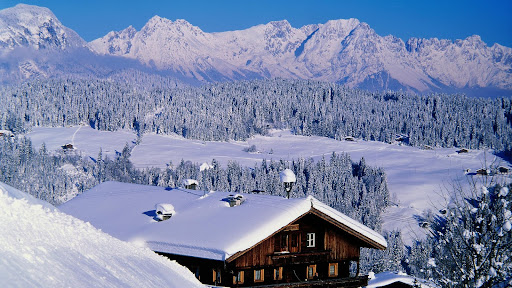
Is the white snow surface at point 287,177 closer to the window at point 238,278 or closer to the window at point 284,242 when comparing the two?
the window at point 284,242

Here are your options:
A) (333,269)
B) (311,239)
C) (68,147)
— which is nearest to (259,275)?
(311,239)

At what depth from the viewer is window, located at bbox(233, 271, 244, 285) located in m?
19.2

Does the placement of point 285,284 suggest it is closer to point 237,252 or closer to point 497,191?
point 237,252

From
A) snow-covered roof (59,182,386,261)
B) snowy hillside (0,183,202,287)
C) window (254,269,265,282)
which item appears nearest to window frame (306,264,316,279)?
window (254,269,265,282)

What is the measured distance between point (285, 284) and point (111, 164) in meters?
146

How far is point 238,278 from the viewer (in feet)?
63.6

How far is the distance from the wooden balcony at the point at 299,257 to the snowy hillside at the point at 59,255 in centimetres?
946

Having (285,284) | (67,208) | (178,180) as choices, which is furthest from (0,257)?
(178,180)

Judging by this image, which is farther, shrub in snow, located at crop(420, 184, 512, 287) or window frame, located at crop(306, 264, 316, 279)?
window frame, located at crop(306, 264, 316, 279)

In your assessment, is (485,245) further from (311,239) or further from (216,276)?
(216,276)

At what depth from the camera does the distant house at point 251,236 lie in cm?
1820

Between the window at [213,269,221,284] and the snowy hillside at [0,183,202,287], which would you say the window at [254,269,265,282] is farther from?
the snowy hillside at [0,183,202,287]

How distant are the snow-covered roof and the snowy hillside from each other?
7.23 metres

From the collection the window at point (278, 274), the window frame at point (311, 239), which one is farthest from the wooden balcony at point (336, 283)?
the window frame at point (311, 239)
